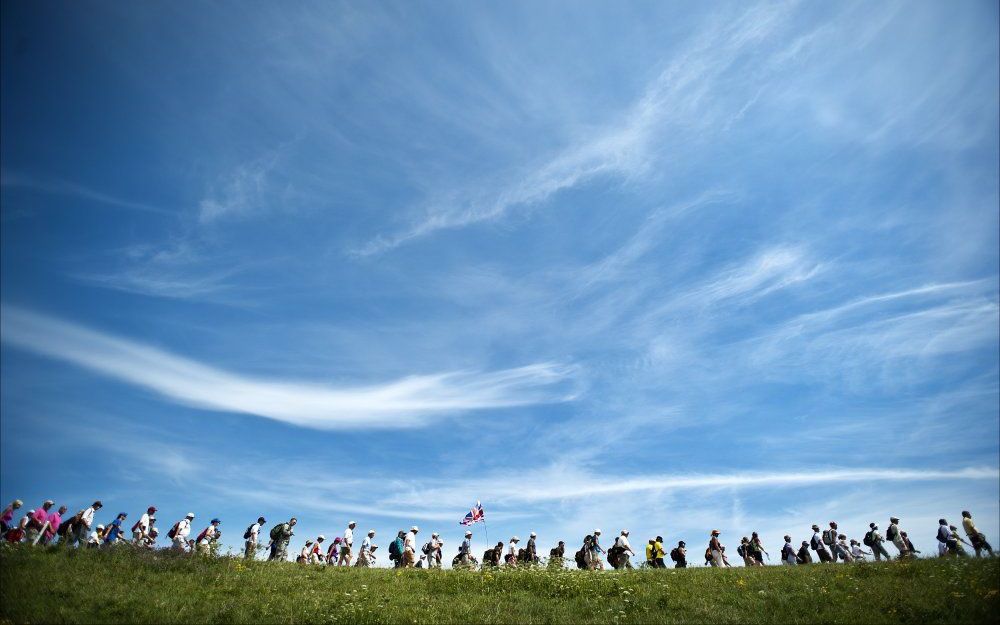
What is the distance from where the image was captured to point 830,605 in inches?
622

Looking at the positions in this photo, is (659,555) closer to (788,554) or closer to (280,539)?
(788,554)

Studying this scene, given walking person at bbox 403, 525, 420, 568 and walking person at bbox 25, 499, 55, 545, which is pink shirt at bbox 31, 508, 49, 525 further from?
walking person at bbox 403, 525, 420, 568

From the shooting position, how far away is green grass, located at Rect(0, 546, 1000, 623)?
15289 millimetres

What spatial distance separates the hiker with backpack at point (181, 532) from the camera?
937 inches

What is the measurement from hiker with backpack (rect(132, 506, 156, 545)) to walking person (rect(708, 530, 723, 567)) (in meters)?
30.0

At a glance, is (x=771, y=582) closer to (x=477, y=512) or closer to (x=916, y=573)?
(x=916, y=573)

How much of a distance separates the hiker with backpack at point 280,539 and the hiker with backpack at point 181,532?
157 inches

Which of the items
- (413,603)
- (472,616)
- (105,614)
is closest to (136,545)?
(105,614)

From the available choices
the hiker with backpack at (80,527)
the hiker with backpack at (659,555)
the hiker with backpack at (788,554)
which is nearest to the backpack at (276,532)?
the hiker with backpack at (80,527)

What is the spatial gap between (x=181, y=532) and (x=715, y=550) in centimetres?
2828

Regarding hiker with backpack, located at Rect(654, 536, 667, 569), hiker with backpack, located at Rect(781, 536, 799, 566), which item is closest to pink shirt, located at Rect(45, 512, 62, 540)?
hiker with backpack, located at Rect(654, 536, 667, 569)

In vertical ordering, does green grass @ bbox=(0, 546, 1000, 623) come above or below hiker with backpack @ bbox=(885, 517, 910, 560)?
below

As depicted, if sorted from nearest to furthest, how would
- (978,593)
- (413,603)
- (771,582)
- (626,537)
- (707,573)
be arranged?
(978,593), (413,603), (771,582), (707,573), (626,537)

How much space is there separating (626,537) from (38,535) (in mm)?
28784
